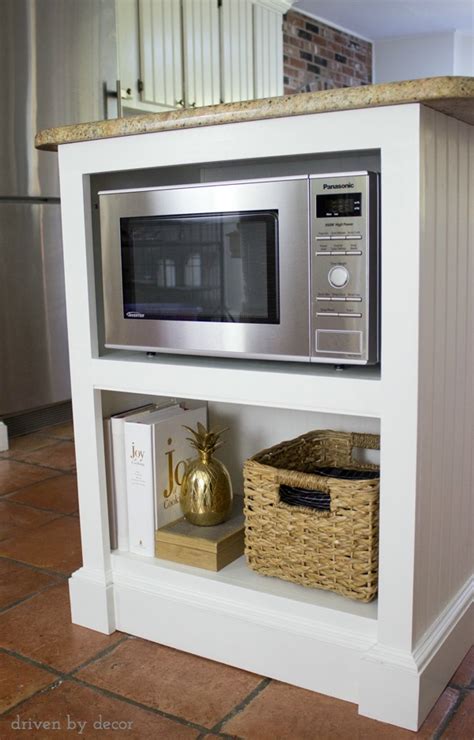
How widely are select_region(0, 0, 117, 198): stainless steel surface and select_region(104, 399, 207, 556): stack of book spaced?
2.09 m

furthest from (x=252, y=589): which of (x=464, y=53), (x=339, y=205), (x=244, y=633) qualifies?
(x=464, y=53)

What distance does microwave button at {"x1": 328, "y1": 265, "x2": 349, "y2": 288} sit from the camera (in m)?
1.34

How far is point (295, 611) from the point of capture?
150cm

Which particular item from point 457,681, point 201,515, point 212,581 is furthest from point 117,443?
point 457,681

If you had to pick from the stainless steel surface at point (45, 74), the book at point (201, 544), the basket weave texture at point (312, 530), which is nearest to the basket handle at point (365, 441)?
the basket weave texture at point (312, 530)

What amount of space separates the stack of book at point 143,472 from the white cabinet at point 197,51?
9.13 feet

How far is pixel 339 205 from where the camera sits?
133 cm

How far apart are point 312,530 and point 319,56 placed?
5277 mm

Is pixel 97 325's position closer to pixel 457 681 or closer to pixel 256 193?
pixel 256 193

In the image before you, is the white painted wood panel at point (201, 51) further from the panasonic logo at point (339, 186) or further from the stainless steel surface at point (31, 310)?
the panasonic logo at point (339, 186)

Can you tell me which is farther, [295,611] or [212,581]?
[212,581]

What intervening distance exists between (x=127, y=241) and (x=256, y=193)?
33cm

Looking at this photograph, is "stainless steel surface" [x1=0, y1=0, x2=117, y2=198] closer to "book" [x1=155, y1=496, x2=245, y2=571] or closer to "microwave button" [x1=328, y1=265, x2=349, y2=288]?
"book" [x1=155, y1=496, x2=245, y2=571]

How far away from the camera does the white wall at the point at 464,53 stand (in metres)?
6.82
